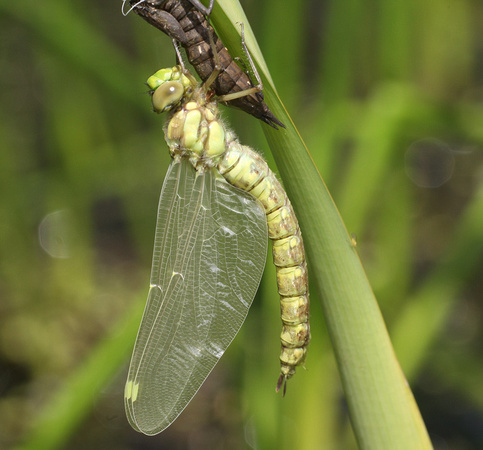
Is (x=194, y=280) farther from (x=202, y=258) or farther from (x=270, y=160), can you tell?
(x=270, y=160)

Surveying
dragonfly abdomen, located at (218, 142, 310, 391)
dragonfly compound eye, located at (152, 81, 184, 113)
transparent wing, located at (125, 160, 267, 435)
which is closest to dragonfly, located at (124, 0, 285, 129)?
dragonfly compound eye, located at (152, 81, 184, 113)

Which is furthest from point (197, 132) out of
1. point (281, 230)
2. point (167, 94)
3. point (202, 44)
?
point (281, 230)

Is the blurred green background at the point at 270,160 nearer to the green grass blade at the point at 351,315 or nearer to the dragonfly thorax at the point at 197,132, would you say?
the dragonfly thorax at the point at 197,132

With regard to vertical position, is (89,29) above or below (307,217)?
above

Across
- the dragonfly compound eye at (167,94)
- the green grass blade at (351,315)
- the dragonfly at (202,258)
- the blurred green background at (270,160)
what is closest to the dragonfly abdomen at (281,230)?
the dragonfly at (202,258)

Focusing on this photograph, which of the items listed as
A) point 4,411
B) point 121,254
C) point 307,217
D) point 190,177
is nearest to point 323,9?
point 121,254

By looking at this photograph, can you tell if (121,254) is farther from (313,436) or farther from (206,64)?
(206,64)
